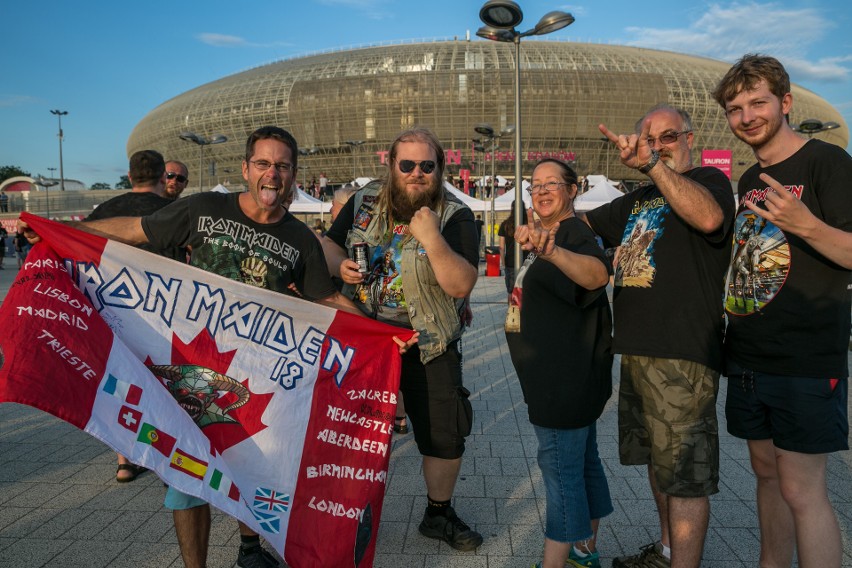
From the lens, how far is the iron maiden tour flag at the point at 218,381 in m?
2.31

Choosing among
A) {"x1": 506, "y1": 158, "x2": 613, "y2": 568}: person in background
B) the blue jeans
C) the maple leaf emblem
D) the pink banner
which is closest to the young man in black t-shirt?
{"x1": 506, "y1": 158, "x2": 613, "y2": 568}: person in background

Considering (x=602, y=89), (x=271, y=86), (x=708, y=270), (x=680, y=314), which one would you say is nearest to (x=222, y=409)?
(x=680, y=314)

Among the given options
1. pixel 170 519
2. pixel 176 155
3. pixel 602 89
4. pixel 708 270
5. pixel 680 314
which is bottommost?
pixel 170 519

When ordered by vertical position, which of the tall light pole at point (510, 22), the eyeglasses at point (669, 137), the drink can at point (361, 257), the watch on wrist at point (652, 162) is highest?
the tall light pole at point (510, 22)

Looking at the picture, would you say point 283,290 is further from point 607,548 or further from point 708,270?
point 607,548

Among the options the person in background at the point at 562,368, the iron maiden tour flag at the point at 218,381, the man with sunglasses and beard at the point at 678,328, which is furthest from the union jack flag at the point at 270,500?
the man with sunglasses and beard at the point at 678,328

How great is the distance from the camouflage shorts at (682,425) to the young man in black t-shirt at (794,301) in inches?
7.3

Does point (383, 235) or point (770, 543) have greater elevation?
point (383, 235)

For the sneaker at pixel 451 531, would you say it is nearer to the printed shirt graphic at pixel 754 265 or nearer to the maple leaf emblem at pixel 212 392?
the maple leaf emblem at pixel 212 392

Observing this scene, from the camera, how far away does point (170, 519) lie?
3.34 m

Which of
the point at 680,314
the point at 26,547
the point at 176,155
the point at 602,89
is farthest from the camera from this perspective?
the point at 176,155

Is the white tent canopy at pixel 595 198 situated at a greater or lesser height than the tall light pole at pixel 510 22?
lesser

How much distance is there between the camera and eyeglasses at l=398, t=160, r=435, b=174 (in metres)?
2.96

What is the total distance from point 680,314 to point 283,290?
1740mm
